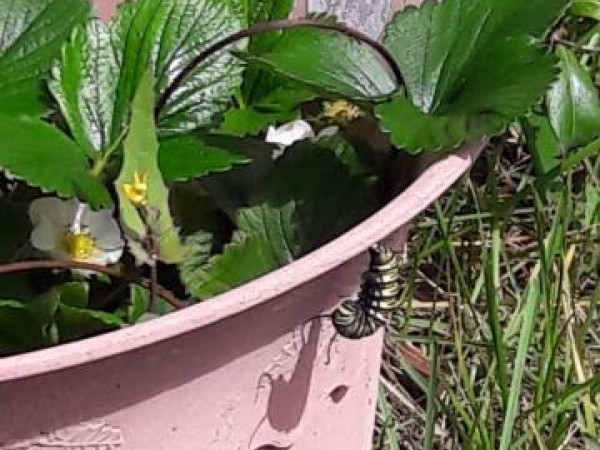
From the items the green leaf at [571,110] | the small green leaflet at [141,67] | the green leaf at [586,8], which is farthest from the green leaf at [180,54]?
the green leaf at [586,8]

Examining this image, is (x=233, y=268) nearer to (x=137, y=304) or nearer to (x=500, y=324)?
(x=137, y=304)

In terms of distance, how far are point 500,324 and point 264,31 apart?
0.45 metres

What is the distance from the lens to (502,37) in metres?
0.69

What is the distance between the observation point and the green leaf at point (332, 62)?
2.23 feet

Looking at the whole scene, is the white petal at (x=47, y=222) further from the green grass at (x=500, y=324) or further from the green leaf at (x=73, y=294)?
the green grass at (x=500, y=324)

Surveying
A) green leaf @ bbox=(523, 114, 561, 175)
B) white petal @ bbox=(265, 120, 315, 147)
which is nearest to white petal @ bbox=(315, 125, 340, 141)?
white petal @ bbox=(265, 120, 315, 147)

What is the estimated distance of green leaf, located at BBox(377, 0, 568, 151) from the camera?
655 mm

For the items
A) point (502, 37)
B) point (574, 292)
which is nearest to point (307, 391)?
point (502, 37)

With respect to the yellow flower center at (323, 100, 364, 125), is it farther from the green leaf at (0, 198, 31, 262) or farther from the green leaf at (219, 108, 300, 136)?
the green leaf at (0, 198, 31, 262)

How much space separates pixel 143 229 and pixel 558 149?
14.9 inches

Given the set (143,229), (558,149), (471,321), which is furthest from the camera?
(471,321)

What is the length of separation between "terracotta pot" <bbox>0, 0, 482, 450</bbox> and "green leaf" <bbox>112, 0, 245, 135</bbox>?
101mm

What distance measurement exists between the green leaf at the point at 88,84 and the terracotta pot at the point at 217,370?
0.11 m

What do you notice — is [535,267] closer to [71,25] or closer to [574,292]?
[574,292]
